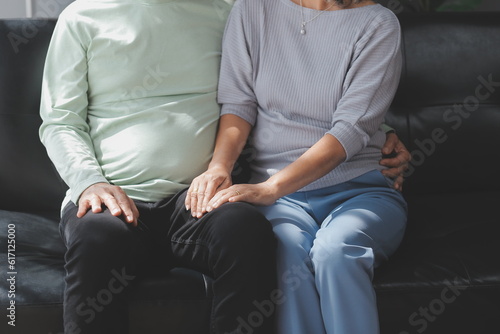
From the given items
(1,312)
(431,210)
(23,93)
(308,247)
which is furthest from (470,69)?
(1,312)

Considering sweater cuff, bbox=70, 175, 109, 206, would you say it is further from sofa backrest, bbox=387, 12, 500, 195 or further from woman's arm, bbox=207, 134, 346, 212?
sofa backrest, bbox=387, 12, 500, 195

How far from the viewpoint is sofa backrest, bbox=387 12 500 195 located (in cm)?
214

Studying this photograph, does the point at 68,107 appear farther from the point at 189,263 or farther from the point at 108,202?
the point at 189,263

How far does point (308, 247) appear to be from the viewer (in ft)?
5.13

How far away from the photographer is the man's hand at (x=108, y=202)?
1.54 metres

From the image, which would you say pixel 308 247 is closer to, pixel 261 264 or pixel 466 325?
pixel 261 264

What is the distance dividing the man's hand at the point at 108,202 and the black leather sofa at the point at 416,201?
146mm

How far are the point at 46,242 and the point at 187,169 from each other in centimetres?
39

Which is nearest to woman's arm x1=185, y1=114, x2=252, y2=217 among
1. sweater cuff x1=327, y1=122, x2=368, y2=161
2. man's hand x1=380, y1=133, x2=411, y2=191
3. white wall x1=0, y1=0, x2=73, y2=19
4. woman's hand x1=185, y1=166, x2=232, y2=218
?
woman's hand x1=185, y1=166, x2=232, y2=218

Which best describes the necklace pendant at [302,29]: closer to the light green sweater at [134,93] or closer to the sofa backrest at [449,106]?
the light green sweater at [134,93]

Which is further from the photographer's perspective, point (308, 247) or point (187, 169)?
point (187, 169)

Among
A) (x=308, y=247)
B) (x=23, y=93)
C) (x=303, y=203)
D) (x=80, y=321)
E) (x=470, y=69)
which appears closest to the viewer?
(x=80, y=321)

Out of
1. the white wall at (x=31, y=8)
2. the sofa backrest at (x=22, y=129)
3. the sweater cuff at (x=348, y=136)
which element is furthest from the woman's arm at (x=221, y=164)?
the white wall at (x=31, y=8)

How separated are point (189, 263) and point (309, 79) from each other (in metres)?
0.56
